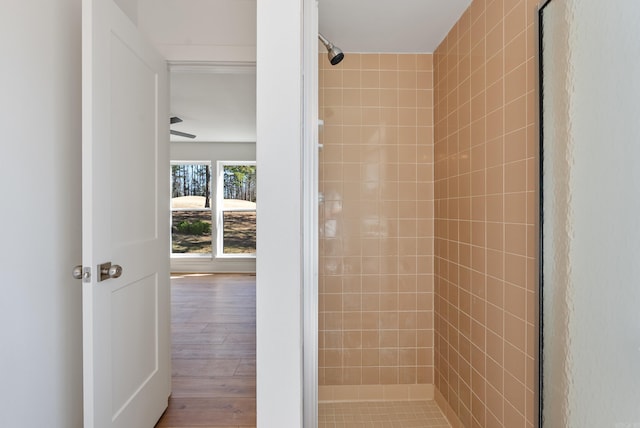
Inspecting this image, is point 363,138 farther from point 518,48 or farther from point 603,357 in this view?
point 603,357

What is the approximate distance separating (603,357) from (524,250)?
46cm

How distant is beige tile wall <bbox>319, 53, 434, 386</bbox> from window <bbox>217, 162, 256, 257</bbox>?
4.53m

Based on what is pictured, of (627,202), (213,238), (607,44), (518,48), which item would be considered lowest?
(213,238)

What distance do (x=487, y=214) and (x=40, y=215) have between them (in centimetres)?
187

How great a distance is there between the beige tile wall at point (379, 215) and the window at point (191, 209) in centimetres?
482

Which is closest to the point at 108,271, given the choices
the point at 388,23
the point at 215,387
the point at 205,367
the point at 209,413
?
the point at 209,413

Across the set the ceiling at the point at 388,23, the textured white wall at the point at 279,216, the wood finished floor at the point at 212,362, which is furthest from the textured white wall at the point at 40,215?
the ceiling at the point at 388,23

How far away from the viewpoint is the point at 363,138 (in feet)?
7.27

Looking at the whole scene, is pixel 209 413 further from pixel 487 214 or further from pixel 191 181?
pixel 191 181

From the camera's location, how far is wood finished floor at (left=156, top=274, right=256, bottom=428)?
6.33ft

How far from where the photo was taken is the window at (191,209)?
6496 mm

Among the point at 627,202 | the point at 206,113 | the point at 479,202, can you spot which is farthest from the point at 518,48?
the point at 206,113

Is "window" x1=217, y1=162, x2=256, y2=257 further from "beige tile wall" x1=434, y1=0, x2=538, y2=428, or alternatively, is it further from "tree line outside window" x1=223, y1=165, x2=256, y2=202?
"beige tile wall" x1=434, y1=0, x2=538, y2=428

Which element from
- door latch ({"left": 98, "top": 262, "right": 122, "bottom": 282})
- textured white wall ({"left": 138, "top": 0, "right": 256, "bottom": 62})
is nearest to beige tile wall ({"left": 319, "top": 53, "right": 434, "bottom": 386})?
textured white wall ({"left": 138, "top": 0, "right": 256, "bottom": 62})
